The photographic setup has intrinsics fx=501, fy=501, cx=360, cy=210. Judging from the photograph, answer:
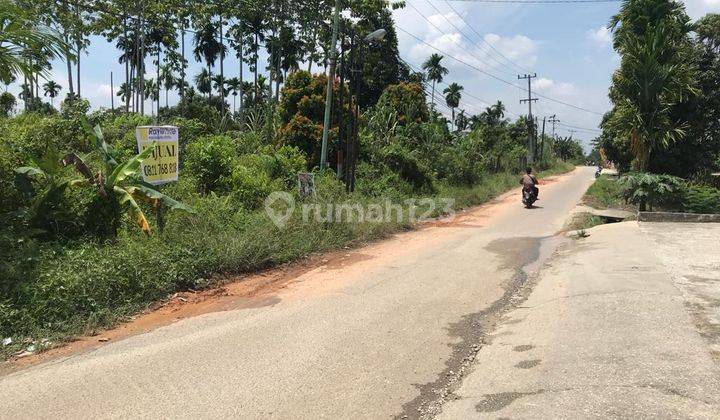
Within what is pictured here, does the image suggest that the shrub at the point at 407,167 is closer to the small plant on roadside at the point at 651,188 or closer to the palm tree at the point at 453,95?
the small plant on roadside at the point at 651,188

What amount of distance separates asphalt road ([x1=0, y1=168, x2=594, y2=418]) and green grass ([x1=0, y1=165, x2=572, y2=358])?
2.90 ft

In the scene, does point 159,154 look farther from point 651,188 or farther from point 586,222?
point 651,188

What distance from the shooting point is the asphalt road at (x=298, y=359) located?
4039mm

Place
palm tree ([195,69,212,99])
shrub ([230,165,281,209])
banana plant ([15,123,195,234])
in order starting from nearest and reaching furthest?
banana plant ([15,123,195,234]) → shrub ([230,165,281,209]) → palm tree ([195,69,212,99])

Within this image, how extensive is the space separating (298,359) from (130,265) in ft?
10.6

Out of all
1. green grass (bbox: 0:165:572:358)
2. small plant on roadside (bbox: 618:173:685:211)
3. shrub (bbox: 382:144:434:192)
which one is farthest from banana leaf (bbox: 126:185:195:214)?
shrub (bbox: 382:144:434:192)

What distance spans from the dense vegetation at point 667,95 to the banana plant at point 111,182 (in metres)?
13.3

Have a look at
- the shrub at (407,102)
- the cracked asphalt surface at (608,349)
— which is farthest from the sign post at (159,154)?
the shrub at (407,102)

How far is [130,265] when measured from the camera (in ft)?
22.4

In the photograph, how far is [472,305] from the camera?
711 cm

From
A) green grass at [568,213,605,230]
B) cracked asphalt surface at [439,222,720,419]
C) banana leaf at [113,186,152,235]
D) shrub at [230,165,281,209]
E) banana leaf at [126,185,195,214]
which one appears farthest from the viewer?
green grass at [568,213,605,230]

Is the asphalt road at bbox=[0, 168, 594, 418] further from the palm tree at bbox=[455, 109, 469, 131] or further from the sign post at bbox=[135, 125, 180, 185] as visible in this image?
the palm tree at bbox=[455, 109, 469, 131]

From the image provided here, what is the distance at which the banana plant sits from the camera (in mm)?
8078

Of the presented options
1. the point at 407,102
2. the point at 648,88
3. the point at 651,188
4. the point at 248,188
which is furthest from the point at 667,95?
the point at 407,102
